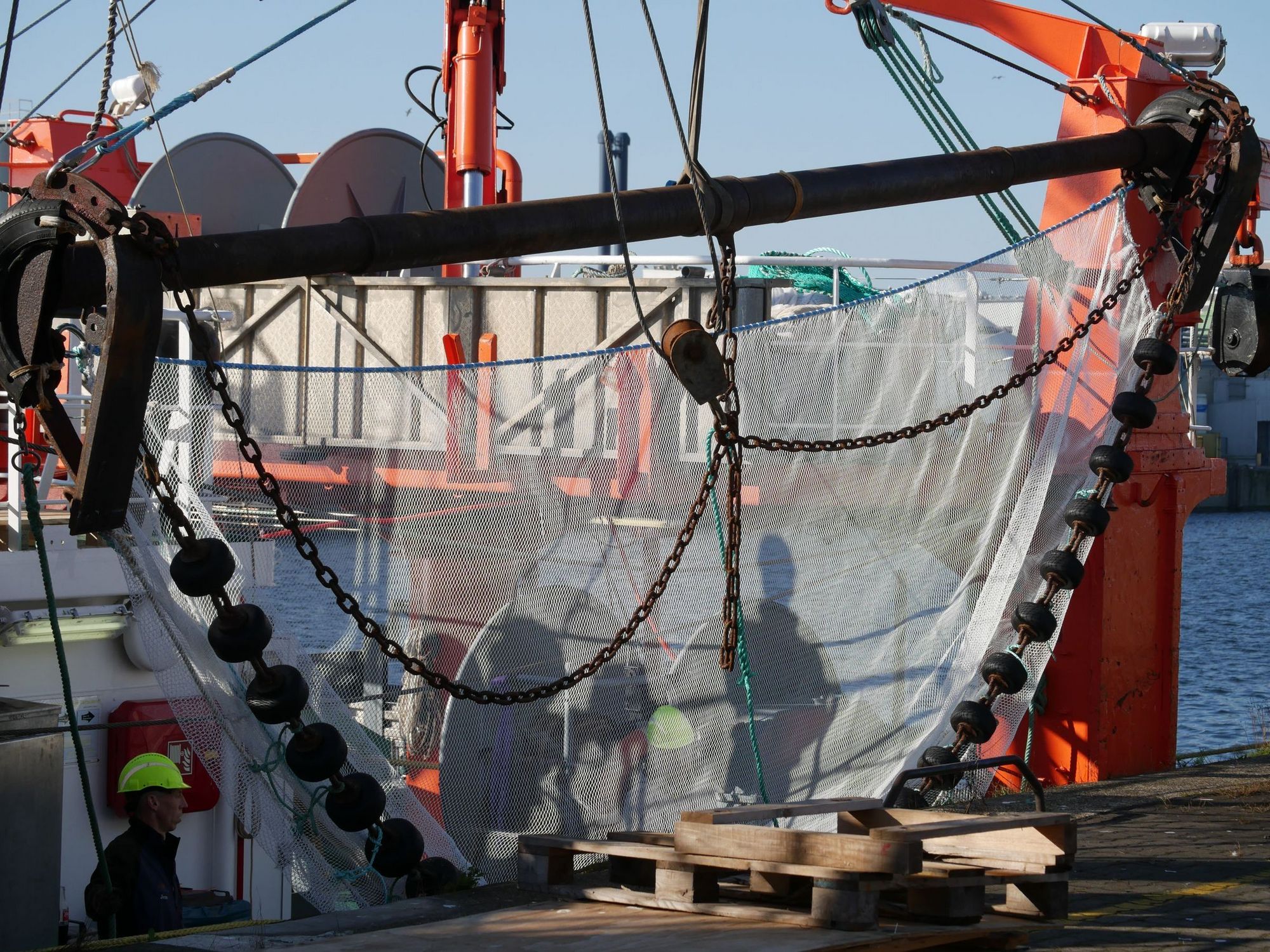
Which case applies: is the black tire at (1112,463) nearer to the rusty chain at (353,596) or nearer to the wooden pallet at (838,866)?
the rusty chain at (353,596)

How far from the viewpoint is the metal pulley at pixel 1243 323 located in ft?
30.5

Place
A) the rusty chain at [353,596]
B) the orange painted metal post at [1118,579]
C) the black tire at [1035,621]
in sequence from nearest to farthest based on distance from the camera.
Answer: the rusty chain at [353,596] → the black tire at [1035,621] → the orange painted metal post at [1118,579]

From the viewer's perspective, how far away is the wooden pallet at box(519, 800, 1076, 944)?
5.16 metres

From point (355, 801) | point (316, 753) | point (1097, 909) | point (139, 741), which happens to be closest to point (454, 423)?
point (316, 753)

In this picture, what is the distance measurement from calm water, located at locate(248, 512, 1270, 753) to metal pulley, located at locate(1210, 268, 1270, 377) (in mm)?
5472

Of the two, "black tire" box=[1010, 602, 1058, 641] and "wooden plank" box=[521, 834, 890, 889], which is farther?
"black tire" box=[1010, 602, 1058, 641]

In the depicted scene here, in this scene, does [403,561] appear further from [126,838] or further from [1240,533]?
[1240,533]

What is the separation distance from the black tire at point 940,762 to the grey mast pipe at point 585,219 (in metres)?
2.61

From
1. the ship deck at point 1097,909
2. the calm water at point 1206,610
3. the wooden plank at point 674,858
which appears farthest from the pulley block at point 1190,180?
the calm water at point 1206,610

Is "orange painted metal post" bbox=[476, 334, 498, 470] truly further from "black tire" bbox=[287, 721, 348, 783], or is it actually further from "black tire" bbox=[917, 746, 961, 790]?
"black tire" bbox=[917, 746, 961, 790]

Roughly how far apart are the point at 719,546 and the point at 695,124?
6.10ft

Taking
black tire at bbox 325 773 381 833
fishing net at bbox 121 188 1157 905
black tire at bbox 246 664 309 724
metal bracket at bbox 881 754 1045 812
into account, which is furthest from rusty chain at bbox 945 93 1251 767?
black tire at bbox 246 664 309 724

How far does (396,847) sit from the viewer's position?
5973mm

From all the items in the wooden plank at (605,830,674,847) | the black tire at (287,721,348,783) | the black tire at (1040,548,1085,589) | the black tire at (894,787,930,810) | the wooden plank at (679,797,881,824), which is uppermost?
the black tire at (1040,548,1085,589)
